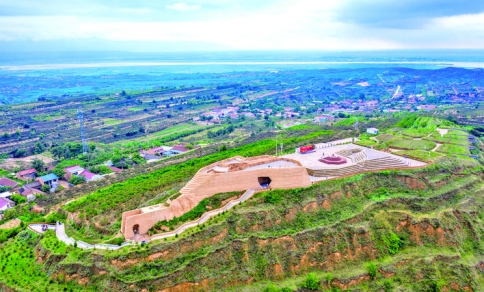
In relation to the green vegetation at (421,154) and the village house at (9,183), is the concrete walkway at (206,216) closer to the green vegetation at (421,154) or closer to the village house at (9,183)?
the green vegetation at (421,154)

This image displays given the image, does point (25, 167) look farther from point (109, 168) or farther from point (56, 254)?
point (56, 254)

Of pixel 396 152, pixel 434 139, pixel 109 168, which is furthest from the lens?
pixel 109 168

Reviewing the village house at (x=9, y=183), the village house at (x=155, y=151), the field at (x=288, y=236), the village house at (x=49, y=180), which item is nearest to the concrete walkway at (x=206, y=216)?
the field at (x=288, y=236)

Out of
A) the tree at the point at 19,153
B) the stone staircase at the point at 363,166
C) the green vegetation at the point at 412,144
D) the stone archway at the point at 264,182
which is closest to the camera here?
the stone archway at the point at 264,182

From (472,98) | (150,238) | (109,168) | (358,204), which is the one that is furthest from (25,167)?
(472,98)

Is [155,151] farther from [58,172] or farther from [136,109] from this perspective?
[136,109]

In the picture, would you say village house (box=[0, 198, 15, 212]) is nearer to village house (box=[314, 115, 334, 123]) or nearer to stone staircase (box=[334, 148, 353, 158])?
stone staircase (box=[334, 148, 353, 158])
